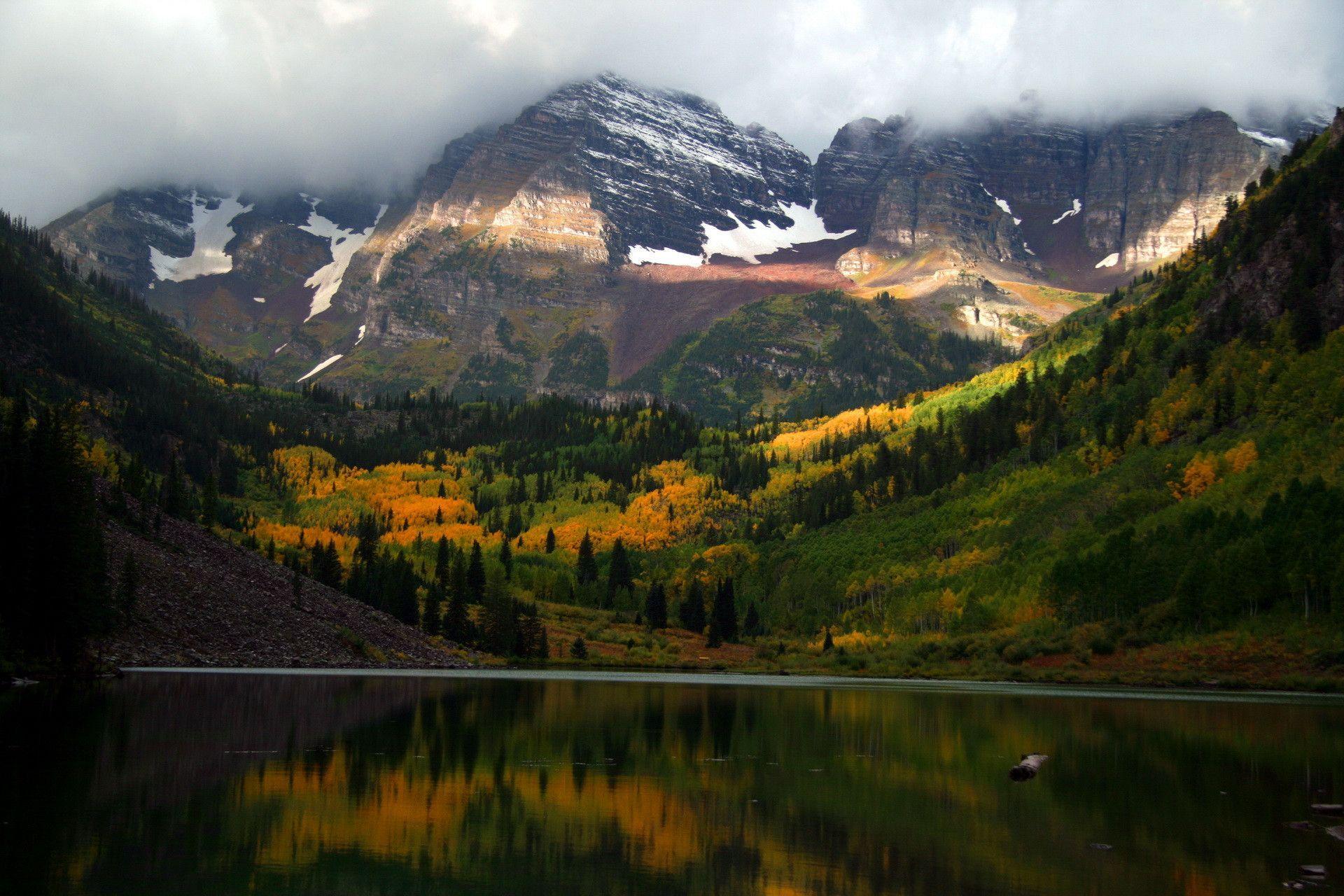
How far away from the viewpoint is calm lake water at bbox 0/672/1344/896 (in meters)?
30.1

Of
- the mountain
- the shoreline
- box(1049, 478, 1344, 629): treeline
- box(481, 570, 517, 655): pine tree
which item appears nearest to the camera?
the mountain

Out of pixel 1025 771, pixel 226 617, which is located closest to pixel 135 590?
pixel 226 617

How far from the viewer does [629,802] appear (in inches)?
1598

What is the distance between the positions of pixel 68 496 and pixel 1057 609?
107723mm

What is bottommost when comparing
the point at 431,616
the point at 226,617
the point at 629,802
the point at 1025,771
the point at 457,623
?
the point at 629,802

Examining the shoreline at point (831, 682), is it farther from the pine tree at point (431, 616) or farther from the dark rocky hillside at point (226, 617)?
the pine tree at point (431, 616)

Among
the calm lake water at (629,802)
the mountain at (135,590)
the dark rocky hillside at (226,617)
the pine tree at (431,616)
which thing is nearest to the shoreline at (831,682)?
the dark rocky hillside at (226,617)

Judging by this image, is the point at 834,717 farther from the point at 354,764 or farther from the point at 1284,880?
the point at 1284,880

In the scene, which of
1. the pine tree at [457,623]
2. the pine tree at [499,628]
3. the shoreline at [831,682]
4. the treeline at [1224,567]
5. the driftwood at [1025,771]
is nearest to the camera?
the driftwood at [1025,771]

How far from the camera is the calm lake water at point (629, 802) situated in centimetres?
3011

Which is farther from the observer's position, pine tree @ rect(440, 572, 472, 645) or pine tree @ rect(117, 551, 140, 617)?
pine tree @ rect(440, 572, 472, 645)

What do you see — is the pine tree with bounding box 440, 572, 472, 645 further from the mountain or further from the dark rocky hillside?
the dark rocky hillside

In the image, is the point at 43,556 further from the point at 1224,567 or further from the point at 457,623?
the point at 1224,567

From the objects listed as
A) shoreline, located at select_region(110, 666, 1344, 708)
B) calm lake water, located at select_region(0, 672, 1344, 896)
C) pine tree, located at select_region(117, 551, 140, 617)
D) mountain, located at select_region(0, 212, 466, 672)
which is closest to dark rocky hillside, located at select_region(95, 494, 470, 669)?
mountain, located at select_region(0, 212, 466, 672)
